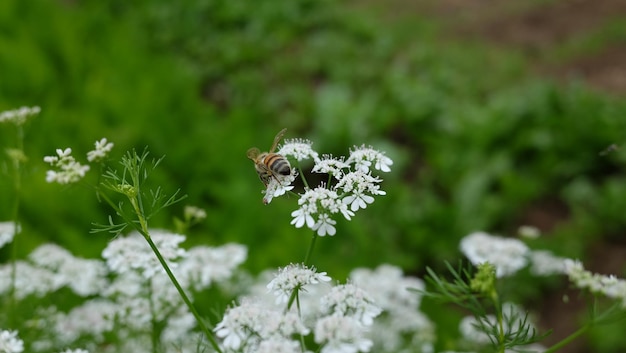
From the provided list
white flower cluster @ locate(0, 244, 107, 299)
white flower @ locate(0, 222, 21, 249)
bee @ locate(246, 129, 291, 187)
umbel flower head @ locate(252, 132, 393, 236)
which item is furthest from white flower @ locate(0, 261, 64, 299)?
umbel flower head @ locate(252, 132, 393, 236)

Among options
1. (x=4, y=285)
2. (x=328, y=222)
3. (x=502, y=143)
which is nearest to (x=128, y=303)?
(x=4, y=285)

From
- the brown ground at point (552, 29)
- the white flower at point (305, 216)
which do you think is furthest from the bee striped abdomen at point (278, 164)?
the brown ground at point (552, 29)

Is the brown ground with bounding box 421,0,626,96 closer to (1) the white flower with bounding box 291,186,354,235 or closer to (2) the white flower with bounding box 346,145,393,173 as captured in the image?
(2) the white flower with bounding box 346,145,393,173

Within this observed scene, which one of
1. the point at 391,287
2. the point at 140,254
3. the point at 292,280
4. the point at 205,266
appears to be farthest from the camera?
the point at 391,287

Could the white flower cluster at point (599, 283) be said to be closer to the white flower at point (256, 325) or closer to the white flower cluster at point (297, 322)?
the white flower cluster at point (297, 322)

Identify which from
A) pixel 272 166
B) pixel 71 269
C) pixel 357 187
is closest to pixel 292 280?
pixel 357 187

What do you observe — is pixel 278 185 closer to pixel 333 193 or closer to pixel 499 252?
pixel 333 193
